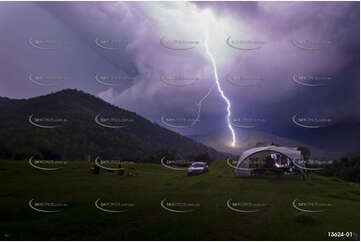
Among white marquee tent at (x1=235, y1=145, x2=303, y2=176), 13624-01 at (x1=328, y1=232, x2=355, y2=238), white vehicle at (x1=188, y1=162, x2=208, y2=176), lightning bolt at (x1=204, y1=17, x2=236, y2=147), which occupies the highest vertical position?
lightning bolt at (x1=204, y1=17, x2=236, y2=147)

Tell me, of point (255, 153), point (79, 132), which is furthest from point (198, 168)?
point (79, 132)

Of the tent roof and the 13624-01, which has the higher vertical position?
the tent roof

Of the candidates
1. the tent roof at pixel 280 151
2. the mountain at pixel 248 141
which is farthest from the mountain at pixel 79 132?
the tent roof at pixel 280 151

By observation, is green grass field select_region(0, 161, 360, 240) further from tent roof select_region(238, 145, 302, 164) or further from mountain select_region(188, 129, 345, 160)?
tent roof select_region(238, 145, 302, 164)

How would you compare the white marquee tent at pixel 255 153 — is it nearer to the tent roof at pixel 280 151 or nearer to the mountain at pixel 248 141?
the tent roof at pixel 280 151

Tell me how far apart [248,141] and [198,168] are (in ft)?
4.83

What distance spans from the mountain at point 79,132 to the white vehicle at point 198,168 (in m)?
0.30

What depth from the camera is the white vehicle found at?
6.67m

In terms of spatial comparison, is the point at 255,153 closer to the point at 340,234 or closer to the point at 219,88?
the point at 219,88

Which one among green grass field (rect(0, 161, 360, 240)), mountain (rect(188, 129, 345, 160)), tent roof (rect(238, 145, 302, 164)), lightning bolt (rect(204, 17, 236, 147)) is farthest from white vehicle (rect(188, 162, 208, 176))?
tent roof (rect(238, 145, 302, 164))

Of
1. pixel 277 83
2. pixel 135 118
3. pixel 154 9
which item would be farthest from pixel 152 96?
pixel 277 83

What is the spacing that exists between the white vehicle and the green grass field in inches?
5.0

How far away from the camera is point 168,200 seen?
244 inches

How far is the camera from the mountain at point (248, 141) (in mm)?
6871
